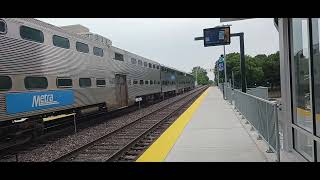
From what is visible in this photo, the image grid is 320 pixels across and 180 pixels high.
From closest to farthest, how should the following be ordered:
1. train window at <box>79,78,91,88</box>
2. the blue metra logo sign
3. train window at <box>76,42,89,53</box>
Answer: the blue metra logo sign → train window at <box>79,78,91,88</box> → train window at <box>76,42,89,53</box>

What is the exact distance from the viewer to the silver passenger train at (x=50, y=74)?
10.6 metres

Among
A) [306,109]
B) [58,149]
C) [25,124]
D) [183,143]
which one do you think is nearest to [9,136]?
[25,124]

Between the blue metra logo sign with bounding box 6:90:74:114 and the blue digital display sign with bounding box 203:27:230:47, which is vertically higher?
the blue digital display sign with bounding box 203:27:230:47

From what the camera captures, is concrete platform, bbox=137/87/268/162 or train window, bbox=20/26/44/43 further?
train window, bbox=20/26/44/43

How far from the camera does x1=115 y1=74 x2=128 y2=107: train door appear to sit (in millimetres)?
20263

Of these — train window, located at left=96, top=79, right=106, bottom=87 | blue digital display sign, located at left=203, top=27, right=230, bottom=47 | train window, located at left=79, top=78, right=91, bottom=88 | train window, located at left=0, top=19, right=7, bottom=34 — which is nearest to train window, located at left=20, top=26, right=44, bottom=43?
train window, located at left=0, top=19, right=7, bottom=34

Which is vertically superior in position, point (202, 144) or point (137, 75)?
point (137, 75)

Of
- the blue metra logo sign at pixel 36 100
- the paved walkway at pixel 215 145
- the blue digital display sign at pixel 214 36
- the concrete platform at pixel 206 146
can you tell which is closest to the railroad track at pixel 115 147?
the concrete platform at pixel 206 146

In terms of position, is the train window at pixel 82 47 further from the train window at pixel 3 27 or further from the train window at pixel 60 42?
the train window at pixel 3 27

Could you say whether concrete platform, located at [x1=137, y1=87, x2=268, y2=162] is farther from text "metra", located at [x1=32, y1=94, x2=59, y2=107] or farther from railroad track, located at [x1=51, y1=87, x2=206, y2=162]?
text "metra", located at [x1=32, y1=94, x2=59, y2=107]

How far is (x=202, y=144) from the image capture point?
32.6ft

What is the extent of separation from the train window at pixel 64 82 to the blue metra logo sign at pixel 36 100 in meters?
0.21
